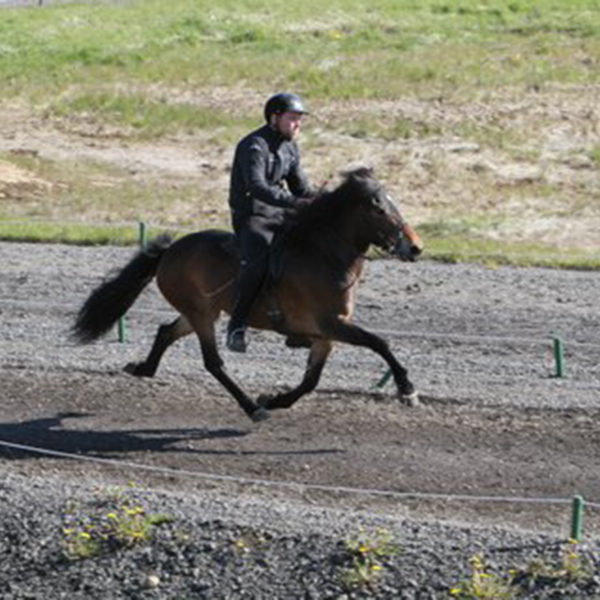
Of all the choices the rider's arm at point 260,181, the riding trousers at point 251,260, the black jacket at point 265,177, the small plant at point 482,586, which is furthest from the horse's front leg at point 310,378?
the small plant at point 482,586

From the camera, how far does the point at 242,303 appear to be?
15.0 meters

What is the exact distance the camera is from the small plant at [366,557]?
11508 mm

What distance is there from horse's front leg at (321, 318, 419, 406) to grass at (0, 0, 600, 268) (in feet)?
29.4

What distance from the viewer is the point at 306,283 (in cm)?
1480

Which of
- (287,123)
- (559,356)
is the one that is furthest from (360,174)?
(559,356)

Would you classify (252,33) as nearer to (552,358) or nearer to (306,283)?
(552,358)

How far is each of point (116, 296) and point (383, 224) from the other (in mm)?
3039

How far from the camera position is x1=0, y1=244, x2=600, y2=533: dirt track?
13750 mm

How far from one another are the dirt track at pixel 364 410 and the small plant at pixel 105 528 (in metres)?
1.07

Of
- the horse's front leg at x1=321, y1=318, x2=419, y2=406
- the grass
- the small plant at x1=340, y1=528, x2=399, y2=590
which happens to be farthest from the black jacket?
the grass

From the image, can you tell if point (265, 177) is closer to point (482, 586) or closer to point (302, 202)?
point (302, 202)

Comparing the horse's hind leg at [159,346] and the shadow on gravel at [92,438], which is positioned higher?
the horse's hind leg at [159,346]

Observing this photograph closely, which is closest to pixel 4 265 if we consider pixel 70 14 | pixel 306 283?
pixel 306 283

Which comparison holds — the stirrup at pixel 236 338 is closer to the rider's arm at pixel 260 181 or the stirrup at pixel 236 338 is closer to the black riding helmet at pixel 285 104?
the rider's arm at pixel 260 181
